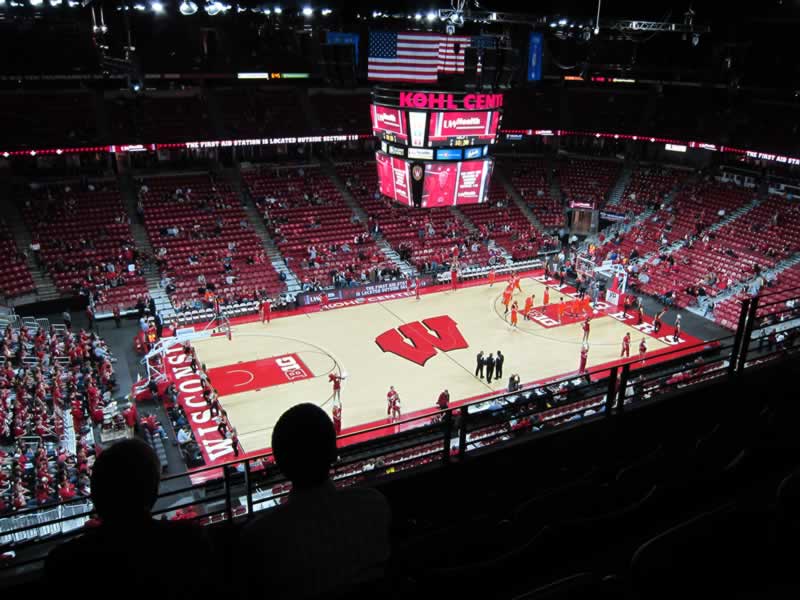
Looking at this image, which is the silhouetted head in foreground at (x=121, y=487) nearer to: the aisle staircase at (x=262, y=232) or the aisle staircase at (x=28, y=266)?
the aisle staircase at (x=28, y=266)

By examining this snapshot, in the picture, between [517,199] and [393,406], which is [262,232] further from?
[393,406]

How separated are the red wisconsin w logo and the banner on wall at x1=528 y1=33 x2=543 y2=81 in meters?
14.2

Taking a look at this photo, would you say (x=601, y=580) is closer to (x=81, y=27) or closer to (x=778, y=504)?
(x=778, y=504)

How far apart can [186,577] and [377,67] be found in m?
21.5

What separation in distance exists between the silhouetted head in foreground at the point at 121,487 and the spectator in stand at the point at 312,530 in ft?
1.52

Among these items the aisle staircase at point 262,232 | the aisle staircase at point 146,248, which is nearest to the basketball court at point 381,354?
the aisle staircase at point 262,232

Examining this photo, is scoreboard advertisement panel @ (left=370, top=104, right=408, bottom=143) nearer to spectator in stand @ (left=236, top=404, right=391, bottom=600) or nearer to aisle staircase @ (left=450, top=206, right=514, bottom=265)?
aisle staircase @ (left=450, top=206, right=514, bottom=265)

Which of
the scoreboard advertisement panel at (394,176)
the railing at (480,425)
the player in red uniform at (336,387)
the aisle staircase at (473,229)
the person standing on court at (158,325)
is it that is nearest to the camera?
the railing at (480,425)

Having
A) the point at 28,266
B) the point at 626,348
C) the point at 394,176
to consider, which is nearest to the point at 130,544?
the point at 394,176

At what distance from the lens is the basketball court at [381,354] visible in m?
20.1

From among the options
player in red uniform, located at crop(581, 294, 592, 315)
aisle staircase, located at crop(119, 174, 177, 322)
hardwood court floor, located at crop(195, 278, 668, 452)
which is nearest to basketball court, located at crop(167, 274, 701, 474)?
hardwood court floor, located at crop(195, 278, 668, 452)

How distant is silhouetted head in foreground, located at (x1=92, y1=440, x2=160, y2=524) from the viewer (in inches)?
89.9

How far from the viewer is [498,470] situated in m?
6.02

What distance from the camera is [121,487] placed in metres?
2.29
